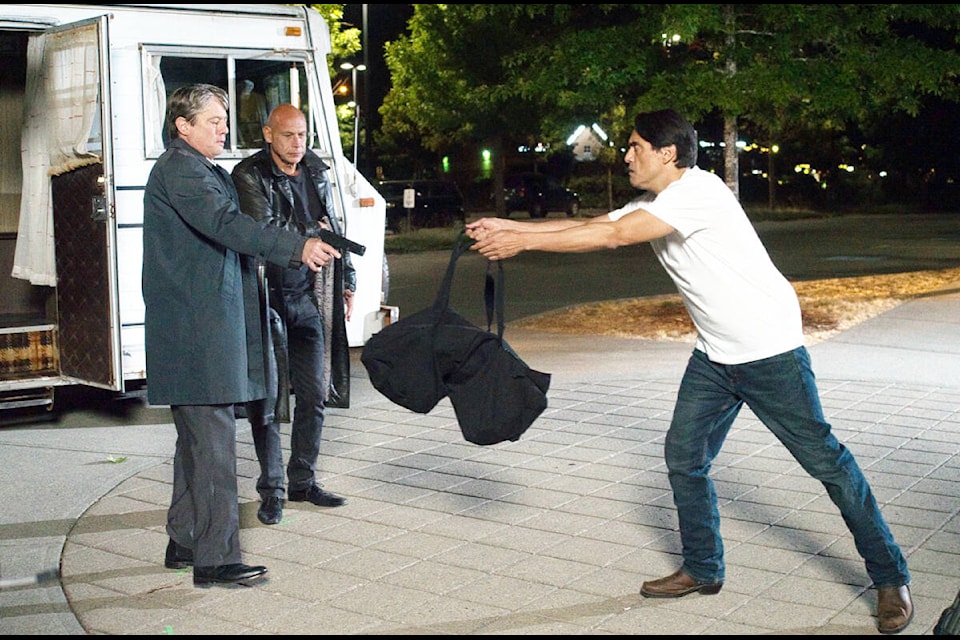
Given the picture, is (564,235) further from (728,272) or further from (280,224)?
(280,224)

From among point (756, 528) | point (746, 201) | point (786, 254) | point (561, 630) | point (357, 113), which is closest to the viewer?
point (561, 630)

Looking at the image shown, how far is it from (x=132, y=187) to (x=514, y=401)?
4.59 m

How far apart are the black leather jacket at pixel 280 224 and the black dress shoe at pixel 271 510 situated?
0.45 m

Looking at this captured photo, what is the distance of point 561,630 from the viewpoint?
456cm

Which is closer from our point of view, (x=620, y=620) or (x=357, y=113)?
(x=620, y=620)

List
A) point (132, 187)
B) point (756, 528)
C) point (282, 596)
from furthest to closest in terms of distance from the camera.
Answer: point (132, 187), point (756, 528), point (282, 596)

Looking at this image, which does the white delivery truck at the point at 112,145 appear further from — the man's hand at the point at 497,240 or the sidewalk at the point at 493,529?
the man's hand at the point at 497,240

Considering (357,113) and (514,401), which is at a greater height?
(357,113)

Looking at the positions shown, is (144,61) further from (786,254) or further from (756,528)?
(786,254)

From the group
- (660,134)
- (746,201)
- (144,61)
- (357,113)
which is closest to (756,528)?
(660,134)

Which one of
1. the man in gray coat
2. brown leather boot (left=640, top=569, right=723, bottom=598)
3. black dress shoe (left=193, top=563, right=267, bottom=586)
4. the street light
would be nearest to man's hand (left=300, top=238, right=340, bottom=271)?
the man in gray coat

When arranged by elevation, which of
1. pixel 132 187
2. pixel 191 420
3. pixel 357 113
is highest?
pixel 357 113

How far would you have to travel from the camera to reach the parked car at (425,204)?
33.0 metres

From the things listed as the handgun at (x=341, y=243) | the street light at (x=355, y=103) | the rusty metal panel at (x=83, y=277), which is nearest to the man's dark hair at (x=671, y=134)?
the handgun at (x=341, y=243)
